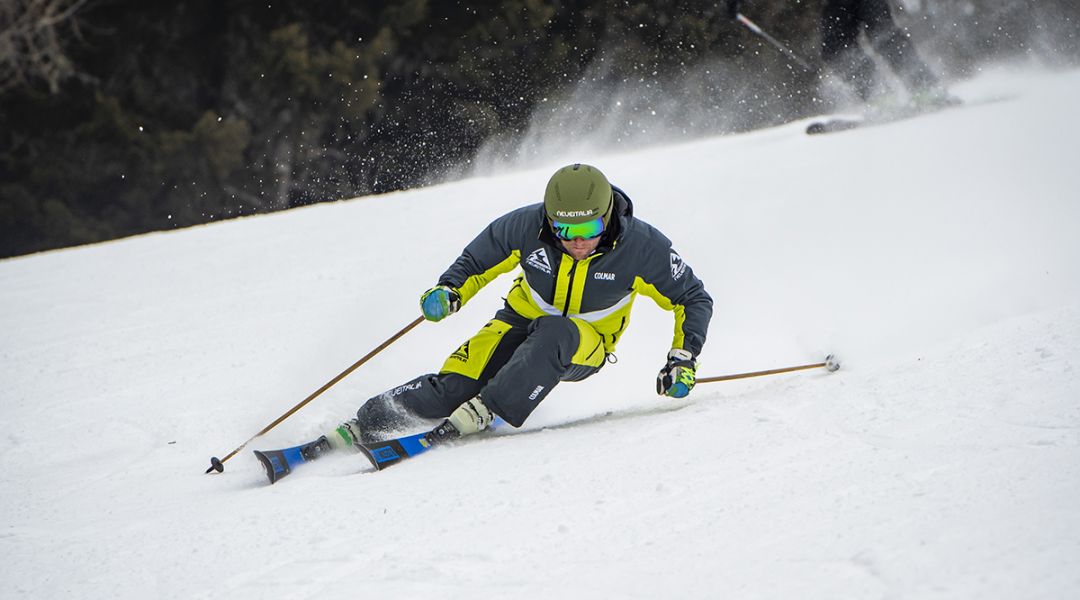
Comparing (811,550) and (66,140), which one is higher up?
(66,140)

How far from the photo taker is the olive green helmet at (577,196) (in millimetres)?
3205

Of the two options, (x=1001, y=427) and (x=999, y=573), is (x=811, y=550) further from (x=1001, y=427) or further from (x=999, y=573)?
(x=1001, y=427)

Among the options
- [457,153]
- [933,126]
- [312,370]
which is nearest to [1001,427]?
[312,370]

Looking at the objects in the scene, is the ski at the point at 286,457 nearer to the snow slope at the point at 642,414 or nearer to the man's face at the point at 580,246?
the snow slope at the point at 642,414

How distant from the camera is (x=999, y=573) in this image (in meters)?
1.74

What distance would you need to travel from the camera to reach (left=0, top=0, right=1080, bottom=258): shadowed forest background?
15.8 metres

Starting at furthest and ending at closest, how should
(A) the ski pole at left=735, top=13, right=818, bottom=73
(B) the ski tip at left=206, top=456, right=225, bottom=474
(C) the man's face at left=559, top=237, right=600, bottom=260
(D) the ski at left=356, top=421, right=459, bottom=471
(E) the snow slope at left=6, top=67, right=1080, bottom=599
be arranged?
(A) the ski pole at left=735, top=13, right=818, bottom=73, (C) the man's face at left=559, top=237, right=600, bottom=260, (B) the ski tip at left=206, top=456, right=225, bottom=474, (D) the ski at left=356, top=421, right=459, bottom=471, (E) the snow slope at left=6, top=67, right=1080, bottom=599

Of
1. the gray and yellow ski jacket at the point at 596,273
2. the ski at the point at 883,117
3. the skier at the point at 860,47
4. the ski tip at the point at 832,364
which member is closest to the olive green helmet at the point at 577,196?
the gray and yellow ski jacket at the point at 596,273

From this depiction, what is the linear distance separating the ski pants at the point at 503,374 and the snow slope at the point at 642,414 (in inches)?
7.3

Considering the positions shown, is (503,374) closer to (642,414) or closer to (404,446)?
(404,446)

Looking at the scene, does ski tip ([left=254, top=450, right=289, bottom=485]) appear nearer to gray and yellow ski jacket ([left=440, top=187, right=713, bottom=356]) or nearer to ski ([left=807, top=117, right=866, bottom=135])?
gray and yellow ski jacket ([left=440, top=187, right=713, bottom=356])

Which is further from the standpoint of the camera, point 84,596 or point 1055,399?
point 1055,399

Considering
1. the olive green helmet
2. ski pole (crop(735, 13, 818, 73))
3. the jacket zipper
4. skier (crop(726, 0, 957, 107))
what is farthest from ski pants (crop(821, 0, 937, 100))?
the olive green helmet

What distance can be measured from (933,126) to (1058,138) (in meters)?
1.50
